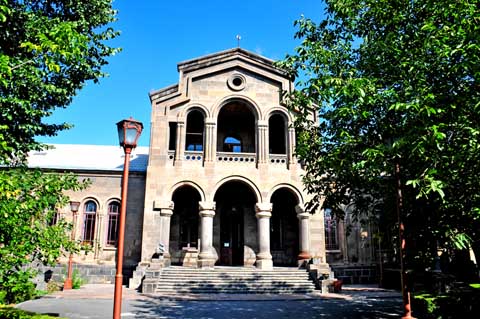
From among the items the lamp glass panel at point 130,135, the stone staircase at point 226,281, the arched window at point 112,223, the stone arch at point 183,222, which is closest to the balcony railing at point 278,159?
the stone arch at point 183,222

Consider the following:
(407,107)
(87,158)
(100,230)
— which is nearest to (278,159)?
(100,230)

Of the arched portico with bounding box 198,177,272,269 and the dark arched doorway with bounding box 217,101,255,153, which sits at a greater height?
the dark arched doorway with bounding box 217,101,255,153

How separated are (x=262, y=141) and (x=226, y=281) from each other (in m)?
7.93

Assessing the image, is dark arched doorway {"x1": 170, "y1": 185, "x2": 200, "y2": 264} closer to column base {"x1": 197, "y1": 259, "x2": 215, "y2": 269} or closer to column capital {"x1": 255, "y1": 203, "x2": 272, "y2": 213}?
column base {"x1": 197, "y1": 259, "x2": 215, "y2": 269}

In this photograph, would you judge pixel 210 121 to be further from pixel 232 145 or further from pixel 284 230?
pixel 284 230

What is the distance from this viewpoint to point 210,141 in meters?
20.6

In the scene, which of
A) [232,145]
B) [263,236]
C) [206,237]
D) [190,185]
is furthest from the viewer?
[232,145]

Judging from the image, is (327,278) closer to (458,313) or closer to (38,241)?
(458,313)

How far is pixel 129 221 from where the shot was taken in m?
19.9

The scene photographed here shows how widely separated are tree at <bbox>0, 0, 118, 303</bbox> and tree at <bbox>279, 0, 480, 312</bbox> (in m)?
5.76

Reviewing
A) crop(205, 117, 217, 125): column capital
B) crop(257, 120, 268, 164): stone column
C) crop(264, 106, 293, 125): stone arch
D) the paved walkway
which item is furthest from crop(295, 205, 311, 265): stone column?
crop(205, 117, 217, 125): column capital

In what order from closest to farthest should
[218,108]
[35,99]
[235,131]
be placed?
1. [35,99]
2. [218,108]
3. [235,131]

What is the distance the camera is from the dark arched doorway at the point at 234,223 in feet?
70.5

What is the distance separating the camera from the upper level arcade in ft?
67.1
